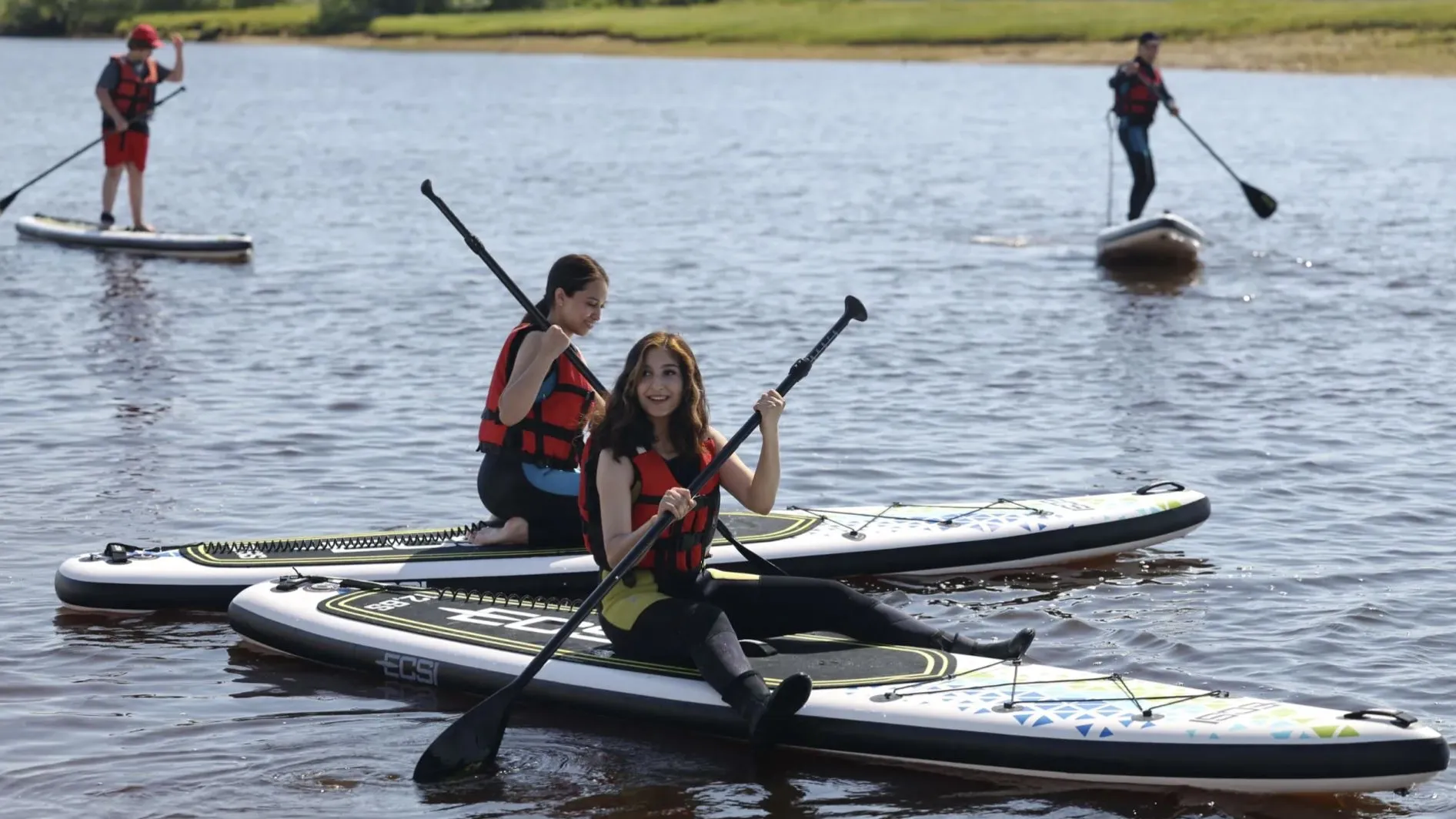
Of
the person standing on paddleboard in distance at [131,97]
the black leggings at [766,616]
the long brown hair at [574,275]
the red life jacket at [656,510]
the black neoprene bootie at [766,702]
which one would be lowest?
the black neoprene bootie at [766,702]

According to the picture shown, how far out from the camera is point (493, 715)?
5.61 metres

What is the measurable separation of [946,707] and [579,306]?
193 cm

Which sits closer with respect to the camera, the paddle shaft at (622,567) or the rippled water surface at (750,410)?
the paddle shaft at (622,567)

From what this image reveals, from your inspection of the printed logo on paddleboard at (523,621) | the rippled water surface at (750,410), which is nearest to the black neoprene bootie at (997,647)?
the rippled water surface at (750,410)

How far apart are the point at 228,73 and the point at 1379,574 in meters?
47.9

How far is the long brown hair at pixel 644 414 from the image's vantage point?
557 centimetres

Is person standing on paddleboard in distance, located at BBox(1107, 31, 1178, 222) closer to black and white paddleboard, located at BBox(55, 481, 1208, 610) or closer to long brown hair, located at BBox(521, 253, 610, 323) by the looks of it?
black and white paddleboard, located at BBox(55, 481, 1208, 610)

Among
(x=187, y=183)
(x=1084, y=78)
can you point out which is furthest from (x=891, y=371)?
(x=1084, y=78)

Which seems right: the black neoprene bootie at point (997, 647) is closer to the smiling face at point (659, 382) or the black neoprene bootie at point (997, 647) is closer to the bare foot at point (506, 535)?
the smiling face at point (659, 382)

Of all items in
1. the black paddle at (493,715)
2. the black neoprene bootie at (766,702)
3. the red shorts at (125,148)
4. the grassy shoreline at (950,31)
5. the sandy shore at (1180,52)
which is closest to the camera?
the black neoprene bootie at (766,702)

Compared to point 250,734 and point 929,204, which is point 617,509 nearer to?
point 250,734

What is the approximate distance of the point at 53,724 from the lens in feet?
19.8

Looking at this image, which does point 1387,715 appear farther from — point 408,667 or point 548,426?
point 548,426

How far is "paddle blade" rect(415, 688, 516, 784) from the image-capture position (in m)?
5.54
